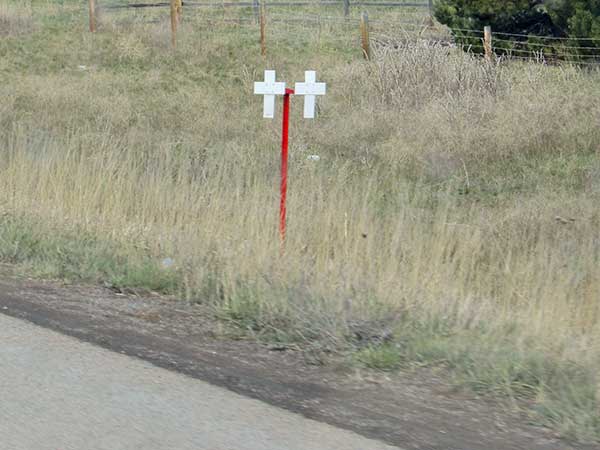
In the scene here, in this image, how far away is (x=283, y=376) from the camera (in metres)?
5.19

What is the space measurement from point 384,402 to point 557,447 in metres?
0.89

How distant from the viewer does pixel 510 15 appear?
67.8ft

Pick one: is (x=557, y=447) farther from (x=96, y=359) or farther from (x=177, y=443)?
(x=96, y=359)

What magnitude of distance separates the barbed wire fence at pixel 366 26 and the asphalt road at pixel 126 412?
14.5 metres

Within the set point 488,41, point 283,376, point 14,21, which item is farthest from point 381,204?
point 14,21

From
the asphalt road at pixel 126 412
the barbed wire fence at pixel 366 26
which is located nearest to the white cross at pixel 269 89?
the asphalt road at pixel 126 412

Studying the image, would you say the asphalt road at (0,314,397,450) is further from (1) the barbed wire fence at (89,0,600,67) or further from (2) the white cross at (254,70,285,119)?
(1) the barbed wire fence at (89,0,600,67)

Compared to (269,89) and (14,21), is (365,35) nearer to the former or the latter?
(14,21)

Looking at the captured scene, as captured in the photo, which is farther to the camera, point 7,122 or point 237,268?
point 7,122

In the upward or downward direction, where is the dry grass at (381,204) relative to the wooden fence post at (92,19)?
downward

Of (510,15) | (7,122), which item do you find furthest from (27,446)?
(510,15)

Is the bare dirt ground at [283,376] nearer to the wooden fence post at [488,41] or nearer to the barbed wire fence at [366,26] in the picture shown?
the barbed wire fence at [366,26]

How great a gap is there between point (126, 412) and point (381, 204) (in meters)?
5.59

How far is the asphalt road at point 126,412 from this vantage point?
4.27 meters
